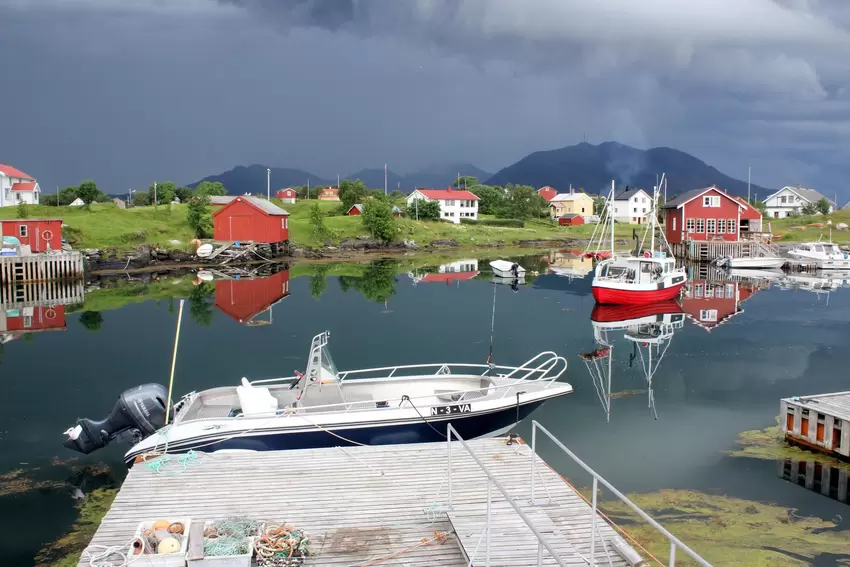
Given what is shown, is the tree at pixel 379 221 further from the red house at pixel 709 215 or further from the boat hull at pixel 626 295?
the boat hull at pixel 626 295

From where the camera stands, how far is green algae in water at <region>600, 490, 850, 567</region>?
1227 cm

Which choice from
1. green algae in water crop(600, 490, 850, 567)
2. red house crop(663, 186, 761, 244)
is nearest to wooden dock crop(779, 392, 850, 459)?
green algae in water crop(600, 490, 850, 567)

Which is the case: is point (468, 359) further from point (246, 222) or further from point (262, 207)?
point (246, 222)

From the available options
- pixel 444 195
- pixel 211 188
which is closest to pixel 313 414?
pixel 444 195

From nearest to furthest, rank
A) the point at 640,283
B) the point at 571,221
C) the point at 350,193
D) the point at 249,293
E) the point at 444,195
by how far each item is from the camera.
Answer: the point at 640,283
the point at 249,293
the point at 350,193
the point at 444,195
the point at 571,221

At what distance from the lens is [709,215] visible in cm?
7712

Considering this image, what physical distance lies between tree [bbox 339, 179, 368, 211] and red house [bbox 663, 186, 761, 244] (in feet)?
173

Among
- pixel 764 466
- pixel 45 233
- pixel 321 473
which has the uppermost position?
pixel 45 233

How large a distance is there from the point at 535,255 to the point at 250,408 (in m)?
72.7

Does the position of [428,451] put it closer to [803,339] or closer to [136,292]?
[803,339]

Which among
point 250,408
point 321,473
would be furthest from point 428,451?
point 250,408

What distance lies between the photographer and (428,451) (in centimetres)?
1370

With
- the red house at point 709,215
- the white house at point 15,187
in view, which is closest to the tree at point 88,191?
the white house at point 15,187

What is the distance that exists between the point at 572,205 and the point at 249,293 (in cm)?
10931
